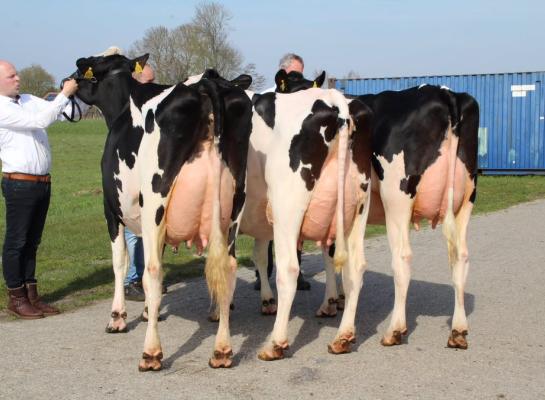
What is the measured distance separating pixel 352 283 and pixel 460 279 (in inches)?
42.0

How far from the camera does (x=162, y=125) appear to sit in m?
5.82

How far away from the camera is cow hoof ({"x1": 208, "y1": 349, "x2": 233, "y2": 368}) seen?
588 centimetres

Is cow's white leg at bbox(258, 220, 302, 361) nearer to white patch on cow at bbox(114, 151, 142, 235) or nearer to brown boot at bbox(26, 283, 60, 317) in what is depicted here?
white patch on cow at bbox(114, 151, 142, 235)

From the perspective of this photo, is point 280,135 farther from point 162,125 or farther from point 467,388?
point 467,388

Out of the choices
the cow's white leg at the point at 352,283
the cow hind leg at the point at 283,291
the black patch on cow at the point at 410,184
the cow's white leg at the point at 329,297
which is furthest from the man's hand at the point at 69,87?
the black patch on cow at the point at 410,184

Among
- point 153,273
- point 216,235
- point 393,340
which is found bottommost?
point 393,340

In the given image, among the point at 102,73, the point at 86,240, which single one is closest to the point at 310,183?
the point at 102,73

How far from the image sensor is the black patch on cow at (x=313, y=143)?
6090mm

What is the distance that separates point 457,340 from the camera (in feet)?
21.0

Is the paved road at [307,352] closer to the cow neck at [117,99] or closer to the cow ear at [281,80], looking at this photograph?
the cow neck at [117,99]

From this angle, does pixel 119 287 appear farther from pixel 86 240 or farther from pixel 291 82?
pixel 86 240

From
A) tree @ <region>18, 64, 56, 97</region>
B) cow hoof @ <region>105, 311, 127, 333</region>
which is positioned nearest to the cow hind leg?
cow hoof @ <region>105, 311, 127, 333</region>

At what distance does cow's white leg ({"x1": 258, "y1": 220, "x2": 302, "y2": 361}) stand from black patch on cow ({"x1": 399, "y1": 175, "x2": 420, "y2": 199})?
3.65ft

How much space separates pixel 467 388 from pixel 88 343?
3.50 meters
